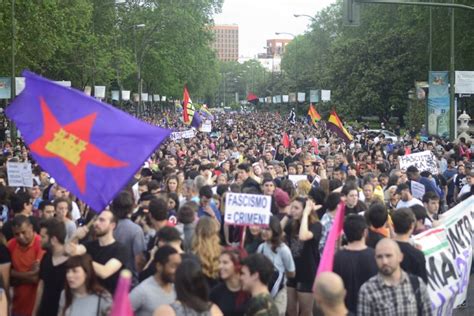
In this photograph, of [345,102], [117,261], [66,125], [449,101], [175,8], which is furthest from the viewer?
[175,8]

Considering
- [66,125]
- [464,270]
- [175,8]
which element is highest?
[175,8]

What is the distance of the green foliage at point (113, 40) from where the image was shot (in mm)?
34969

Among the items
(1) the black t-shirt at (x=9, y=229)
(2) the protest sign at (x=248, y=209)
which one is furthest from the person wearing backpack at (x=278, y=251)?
(1) the black t-shirt at (x=9, y=229)

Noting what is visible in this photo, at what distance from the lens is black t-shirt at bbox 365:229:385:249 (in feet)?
25.7

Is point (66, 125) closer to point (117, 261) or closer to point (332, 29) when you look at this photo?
point (117, 261)

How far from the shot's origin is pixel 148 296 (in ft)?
19.8

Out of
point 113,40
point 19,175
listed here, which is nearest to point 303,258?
point 19,175

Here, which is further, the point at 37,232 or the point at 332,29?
the point at 332,29

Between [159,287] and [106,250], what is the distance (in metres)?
1.03

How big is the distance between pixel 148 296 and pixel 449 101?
86.8 feet

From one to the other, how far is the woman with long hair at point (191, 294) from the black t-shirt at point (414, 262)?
2.04 metres

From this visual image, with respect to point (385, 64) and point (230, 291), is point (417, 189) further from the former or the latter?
point (385, 64)

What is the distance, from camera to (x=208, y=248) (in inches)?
278

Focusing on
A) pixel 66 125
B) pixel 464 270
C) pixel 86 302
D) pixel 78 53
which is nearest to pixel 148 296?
pixel 86 302
